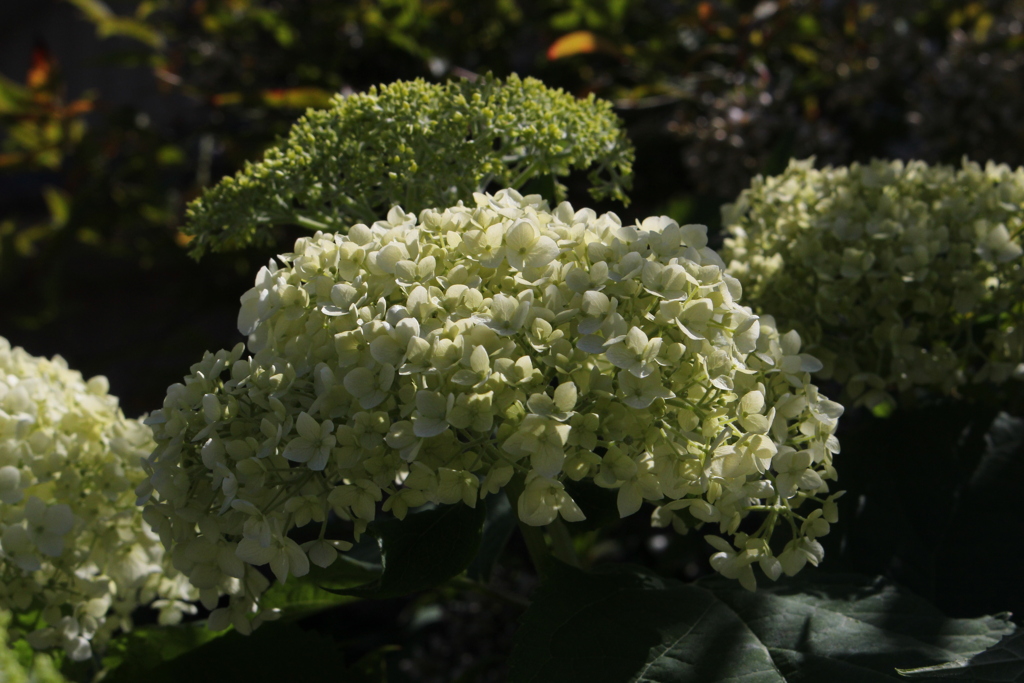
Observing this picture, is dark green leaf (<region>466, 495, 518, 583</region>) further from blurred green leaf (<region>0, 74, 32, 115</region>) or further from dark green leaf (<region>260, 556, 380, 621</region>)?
blurred green leaf (<region>0, 74, 32, 115</region>)

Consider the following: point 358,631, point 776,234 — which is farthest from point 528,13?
point 358,631

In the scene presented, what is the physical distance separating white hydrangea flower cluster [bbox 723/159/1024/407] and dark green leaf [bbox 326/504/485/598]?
0.46m

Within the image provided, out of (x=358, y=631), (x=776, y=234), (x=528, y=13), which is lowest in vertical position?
(x=358, y=631)

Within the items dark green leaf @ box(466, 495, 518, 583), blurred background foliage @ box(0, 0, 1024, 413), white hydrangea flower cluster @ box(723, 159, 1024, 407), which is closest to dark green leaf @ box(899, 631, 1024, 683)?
white hydrangea flower cluster @ box(723, 159, 1024, 407)

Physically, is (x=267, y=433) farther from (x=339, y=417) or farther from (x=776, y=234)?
(x=776, y=234)

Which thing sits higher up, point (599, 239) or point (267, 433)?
point (599, 239)

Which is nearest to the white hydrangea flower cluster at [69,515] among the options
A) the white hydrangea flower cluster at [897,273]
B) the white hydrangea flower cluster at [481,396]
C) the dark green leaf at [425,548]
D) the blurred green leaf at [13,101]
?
the white hydrangea flower cluster at [481,396]

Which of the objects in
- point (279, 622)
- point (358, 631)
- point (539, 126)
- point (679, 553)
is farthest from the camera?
point (358, 631)

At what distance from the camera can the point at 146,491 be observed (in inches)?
27.4

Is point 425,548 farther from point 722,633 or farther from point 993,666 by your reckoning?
point 993,666

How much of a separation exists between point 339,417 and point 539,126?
371 millimetres

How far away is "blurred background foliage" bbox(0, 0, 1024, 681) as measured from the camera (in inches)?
67.9

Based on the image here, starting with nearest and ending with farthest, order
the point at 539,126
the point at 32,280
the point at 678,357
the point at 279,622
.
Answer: the point at 678,357, the point at 539,126, the point at 279,622, the point at 32,280

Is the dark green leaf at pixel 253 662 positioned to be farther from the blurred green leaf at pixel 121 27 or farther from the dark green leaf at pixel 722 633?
the blurred green leaf at pixel 121 27
